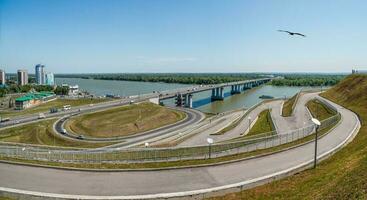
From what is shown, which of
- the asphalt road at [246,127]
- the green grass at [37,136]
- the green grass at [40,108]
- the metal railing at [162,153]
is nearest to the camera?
the metal railing at [162,153]

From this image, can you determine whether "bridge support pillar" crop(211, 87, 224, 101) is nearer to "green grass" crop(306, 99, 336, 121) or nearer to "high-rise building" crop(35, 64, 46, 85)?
"green grass" crop(306, 99, 336, 121)

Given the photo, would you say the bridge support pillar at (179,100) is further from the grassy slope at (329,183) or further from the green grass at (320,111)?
the grassy slope at (329,183)

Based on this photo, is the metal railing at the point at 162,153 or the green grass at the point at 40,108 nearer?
the metal railing at the point at 162,153

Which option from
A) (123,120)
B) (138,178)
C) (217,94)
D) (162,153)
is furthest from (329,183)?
(217,94)

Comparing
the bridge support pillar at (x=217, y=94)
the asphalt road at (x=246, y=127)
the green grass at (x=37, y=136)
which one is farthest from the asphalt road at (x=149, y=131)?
the bridge support pillar at (x=217, y=94)

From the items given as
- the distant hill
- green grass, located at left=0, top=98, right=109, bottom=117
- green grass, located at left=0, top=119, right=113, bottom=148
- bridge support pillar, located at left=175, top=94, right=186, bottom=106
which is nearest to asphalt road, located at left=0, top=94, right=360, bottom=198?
green grass, located at left=0, top=119, right=113, bottom=148
